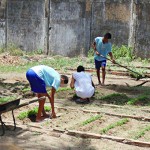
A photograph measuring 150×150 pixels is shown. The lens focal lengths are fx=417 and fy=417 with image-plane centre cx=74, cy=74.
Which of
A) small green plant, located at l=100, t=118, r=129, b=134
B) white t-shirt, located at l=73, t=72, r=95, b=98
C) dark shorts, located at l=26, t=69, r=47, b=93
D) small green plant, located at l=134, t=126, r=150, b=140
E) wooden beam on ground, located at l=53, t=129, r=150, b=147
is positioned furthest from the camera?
white t-shirt, located at l=73, t=72, r=95, b=98

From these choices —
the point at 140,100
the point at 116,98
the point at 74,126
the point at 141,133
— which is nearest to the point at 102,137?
the point at 141,133

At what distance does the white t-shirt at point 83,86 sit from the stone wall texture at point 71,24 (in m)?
9.19

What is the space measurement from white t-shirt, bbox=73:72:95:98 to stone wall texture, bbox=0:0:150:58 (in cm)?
919

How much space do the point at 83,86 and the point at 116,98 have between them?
1072 mm

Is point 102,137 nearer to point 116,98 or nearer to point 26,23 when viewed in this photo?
point 116,98

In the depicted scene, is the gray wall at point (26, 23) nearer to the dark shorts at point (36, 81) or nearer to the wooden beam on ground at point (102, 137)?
the dark shorts at point (36, 81)

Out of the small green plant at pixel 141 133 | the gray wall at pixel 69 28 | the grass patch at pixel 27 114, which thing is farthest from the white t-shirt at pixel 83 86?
the gray wall at pixel 69 28

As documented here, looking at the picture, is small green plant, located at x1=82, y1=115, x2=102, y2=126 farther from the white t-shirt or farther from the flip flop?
the flip flop

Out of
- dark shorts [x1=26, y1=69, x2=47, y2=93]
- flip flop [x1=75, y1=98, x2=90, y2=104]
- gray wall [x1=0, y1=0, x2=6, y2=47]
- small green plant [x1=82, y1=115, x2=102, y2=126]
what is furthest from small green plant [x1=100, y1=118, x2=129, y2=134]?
gray wall [x1=0, y1=0, x2=6, y2=47]

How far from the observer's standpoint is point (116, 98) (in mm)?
10258

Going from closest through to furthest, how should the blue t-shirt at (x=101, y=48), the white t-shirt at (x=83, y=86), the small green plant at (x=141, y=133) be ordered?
the small green plant at (x=141, y=133) → the white t-shirt at (x=83, y=86) → the blue t-shirt at (x=101, y=48)

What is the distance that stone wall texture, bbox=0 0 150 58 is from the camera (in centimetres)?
1861

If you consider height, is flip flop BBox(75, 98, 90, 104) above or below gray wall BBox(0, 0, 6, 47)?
below

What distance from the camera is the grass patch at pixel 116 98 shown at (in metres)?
9.97
